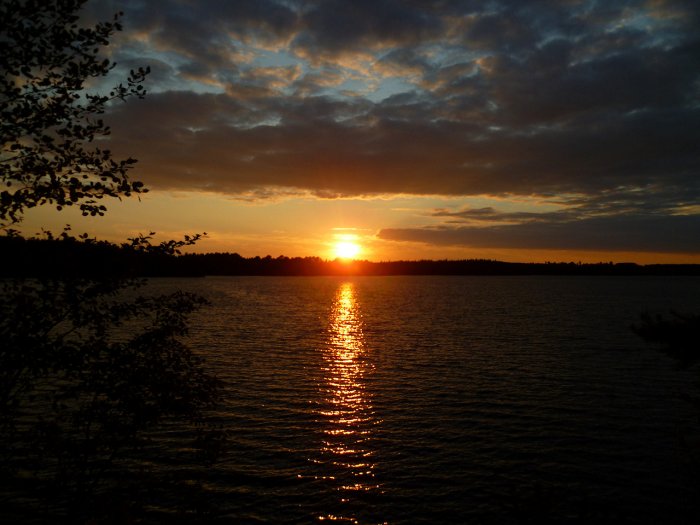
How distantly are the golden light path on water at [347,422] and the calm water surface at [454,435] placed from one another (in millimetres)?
110

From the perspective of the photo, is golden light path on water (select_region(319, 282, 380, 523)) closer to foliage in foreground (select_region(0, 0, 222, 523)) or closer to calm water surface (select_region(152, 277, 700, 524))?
calm water surface (select_region(152, 277, 700, 524))

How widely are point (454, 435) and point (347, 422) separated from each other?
6907 mm

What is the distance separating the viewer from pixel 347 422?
108ft

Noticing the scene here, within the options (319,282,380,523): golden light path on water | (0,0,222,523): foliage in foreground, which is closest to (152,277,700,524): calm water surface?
(319,282,380,523): golden light path on water

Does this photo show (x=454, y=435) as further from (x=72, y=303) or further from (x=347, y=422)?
(x=72, y=303)

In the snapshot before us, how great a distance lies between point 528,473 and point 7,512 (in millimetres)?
22809

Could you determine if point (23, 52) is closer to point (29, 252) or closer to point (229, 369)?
point (29, 252)

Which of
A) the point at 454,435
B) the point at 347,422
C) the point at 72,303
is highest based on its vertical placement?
the point at 72,303

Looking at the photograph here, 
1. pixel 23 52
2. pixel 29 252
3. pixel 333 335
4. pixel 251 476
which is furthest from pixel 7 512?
pixel 333 335

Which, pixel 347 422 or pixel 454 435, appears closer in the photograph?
pixel 454 435

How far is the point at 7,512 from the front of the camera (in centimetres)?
2083

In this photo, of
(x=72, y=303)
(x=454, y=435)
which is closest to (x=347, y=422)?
(x=454, y=435)

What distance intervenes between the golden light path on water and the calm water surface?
11 centimetres

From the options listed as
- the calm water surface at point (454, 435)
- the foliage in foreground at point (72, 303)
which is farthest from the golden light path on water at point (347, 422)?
the foliage in foreground at point (72, 303)
